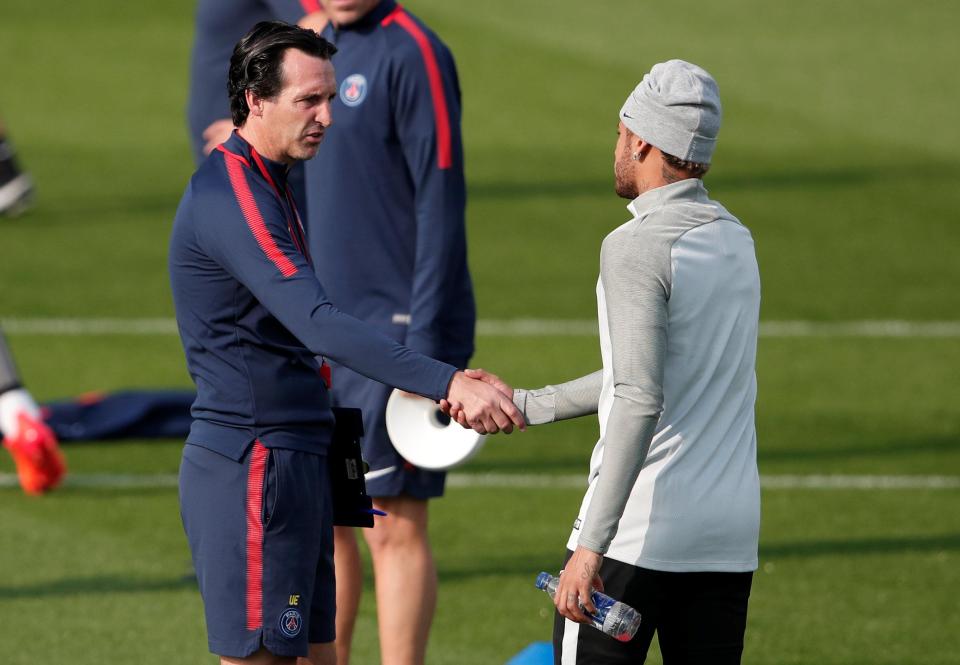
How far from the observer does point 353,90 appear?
238 inches

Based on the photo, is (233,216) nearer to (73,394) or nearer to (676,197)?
(676,197)

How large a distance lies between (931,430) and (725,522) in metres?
6.89

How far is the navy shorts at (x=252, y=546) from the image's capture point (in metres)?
4.53

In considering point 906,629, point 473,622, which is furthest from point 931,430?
point 473,622

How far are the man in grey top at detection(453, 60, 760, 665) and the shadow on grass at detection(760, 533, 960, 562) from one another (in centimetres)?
404

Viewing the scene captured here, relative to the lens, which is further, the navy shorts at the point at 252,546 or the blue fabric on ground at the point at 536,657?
the blue fabric on ground at the point at 536,657

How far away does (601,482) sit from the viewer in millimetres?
4223

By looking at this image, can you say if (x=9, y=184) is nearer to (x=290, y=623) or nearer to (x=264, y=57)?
(x=264, y=57)

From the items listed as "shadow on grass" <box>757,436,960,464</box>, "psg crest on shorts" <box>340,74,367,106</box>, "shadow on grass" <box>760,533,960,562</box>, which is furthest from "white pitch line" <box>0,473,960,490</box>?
"psg crest on shorts" <box>340,74,367,106</box>

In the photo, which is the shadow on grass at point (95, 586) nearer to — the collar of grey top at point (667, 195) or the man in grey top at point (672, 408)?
the man in grey top at point (672, 408)

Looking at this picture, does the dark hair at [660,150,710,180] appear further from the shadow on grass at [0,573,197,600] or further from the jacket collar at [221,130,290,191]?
the shadow on grass at [0,573,197,600]

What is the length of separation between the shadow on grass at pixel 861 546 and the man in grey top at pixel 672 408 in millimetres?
4036

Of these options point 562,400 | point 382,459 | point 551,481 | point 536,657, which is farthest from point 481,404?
point 551,481

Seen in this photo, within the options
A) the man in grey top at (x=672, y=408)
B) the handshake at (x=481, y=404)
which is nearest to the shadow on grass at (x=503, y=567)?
the handshake at (x=481, y=404)
